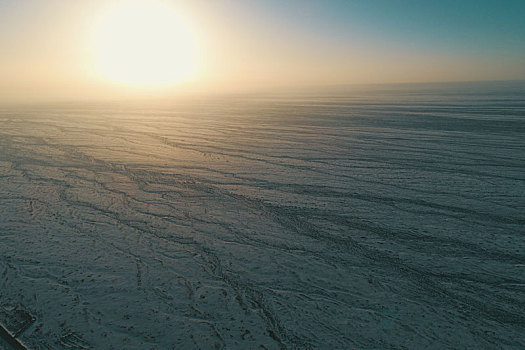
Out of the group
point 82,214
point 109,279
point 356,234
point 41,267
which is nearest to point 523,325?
point 356,234

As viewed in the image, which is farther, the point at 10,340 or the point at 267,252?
the point at 267,252

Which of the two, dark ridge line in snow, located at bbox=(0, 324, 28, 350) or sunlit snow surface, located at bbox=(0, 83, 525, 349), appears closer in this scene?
dark ridge line in snow, located at bbox=(0, 324, 28, 350)

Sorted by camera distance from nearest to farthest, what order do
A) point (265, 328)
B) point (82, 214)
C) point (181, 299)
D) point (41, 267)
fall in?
point (265, 328), point (181, 299), point (41, 267), point (82, 214)

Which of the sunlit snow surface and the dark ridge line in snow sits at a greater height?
the sunlit snow surface

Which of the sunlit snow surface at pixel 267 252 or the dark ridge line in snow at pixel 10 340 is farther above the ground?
the sunlit snow surface at pixel 267 252

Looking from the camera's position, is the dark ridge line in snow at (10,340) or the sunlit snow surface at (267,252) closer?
the dark ridge line in snow at (10,340)

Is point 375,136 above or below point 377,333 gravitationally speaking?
above

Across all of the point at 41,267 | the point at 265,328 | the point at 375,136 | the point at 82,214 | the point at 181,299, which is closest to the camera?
the point at 265,328

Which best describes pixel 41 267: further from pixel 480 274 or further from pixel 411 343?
pixel 480 274
